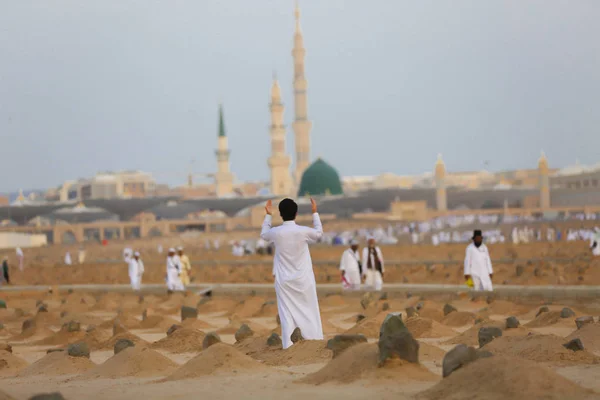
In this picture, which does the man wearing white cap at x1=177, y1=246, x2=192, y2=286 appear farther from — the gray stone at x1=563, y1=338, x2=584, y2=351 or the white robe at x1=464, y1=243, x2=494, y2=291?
the gray stone at x1=563, y1=338, x2=584, y2=351

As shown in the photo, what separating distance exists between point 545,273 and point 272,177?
62.6 metres

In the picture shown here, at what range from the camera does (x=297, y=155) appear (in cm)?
8075

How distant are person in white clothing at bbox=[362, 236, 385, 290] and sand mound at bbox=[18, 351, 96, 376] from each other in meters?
5.77

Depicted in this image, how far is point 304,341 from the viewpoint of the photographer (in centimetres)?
625

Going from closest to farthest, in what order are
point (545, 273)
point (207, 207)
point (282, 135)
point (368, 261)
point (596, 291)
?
point (596, 291) → point (368, 261) → point (545, 273) → point (282, 135) → point (207, 207)

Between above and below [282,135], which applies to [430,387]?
below

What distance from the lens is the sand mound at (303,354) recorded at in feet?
20.0

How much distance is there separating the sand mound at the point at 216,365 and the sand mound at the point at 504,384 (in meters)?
1.36

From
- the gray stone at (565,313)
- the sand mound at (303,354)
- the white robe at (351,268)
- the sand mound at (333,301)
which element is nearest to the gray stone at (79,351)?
the sand mound at (303,354)

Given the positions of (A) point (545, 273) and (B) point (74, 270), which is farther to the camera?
(B) point (74, 270)

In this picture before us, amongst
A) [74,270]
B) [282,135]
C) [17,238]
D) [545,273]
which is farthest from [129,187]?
[545,273]

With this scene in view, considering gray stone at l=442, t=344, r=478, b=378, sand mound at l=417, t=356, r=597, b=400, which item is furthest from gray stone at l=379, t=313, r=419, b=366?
sand mound at l=417, t=356, r=597, b=400

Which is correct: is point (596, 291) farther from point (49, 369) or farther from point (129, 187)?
point (129, 187)

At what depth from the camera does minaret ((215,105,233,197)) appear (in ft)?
287
